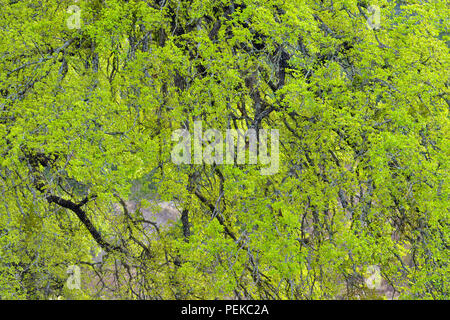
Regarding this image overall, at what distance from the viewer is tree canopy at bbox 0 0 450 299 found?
12.6 feet

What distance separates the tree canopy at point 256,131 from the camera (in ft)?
12.6

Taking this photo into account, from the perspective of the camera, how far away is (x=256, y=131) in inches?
180

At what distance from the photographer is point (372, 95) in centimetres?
414

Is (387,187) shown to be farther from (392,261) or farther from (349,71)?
(349,71)

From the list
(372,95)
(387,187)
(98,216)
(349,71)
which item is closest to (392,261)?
(387,187)

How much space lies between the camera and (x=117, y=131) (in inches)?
174
